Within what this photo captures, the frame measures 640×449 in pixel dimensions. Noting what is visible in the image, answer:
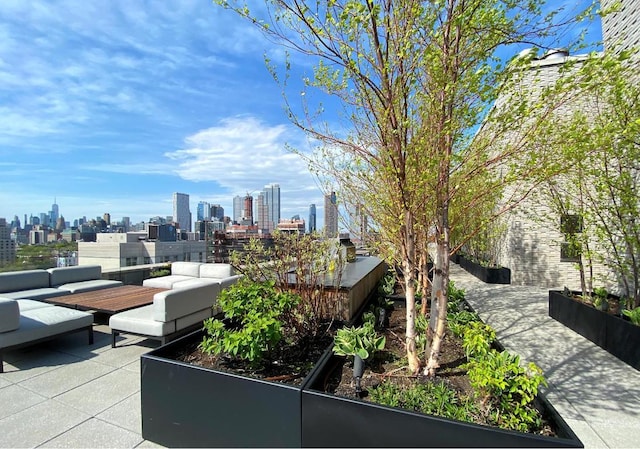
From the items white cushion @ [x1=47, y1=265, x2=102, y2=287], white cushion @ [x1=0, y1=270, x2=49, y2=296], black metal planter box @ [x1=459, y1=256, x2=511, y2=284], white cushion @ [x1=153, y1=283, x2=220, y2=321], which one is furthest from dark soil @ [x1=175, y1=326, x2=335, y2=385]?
black metal planter box @ [x1=459, y1=256, x2=511, y2=284]

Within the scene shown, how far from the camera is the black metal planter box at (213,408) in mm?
1608

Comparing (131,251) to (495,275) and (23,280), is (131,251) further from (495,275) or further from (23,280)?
(495,275)

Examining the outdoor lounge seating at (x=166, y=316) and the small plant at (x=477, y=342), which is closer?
the small plant at (x=477, y=342)

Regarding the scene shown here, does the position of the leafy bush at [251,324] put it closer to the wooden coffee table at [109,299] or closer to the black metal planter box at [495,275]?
the wooden coffee table at [109,299]

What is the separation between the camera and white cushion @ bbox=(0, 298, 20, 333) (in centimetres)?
289

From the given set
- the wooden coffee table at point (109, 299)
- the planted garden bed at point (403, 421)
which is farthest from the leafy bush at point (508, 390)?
the wooden coffee table at point (109, 299)

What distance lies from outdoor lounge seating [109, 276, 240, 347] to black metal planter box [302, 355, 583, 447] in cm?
239

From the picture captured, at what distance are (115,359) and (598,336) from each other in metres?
5.98

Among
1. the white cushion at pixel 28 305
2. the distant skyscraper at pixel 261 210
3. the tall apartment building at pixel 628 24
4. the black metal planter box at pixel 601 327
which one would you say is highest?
the tall apartment building at pixel 628 24

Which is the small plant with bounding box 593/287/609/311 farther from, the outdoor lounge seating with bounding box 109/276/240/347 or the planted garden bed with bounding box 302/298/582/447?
the outdoor lounge seating with bounding box 109/276/240/347

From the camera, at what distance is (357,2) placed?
148 cm

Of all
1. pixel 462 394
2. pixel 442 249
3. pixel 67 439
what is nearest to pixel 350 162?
pixel 442 249

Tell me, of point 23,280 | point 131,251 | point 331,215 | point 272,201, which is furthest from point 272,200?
point 23,280

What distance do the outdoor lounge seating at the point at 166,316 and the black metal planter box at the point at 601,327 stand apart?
4879mm
